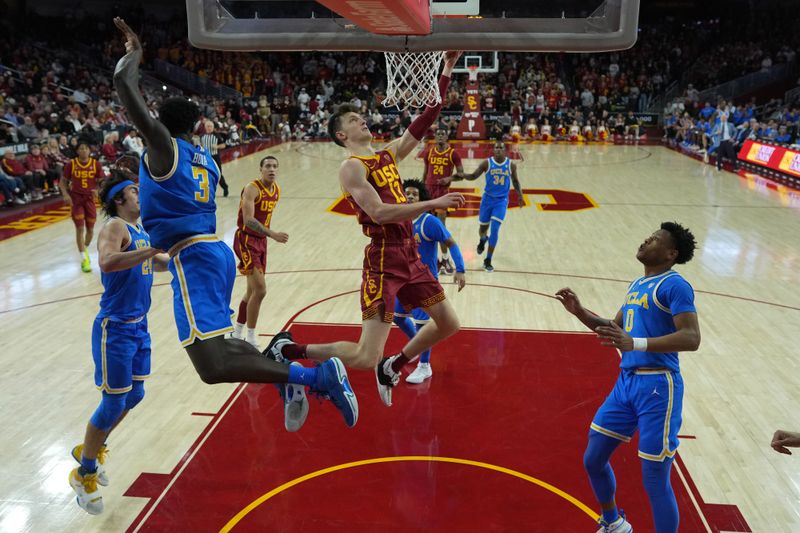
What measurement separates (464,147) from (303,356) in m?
21.2

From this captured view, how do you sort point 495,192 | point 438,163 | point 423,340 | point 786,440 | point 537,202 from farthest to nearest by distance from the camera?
point 537,202, point 438,163, point 495,192, point 423,340, point 786,440

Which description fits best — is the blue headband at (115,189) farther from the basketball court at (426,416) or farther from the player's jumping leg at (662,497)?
the player's jumping leg at (662,497)

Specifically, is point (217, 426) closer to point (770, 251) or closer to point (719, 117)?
point (770, 251)

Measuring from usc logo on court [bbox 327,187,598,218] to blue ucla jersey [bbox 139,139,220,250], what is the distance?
951 cm

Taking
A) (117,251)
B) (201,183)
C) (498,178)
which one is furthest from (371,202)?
(498,178)

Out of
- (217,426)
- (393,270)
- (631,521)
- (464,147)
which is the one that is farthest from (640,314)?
(464,147)

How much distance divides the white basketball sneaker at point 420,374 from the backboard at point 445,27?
255 centimetres

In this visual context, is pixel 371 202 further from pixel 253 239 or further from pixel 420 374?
pixel 253 239

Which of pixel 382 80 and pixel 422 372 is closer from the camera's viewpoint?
pixel 422 372

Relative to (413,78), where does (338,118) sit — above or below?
below

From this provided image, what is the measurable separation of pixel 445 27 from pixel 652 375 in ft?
9.81

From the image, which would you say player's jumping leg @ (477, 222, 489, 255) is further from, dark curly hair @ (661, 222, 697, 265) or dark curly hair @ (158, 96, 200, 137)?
dark curly hair @ (158, 96, 200, 137)

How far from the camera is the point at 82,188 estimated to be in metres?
9.43

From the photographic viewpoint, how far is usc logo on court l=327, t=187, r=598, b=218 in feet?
44.8
